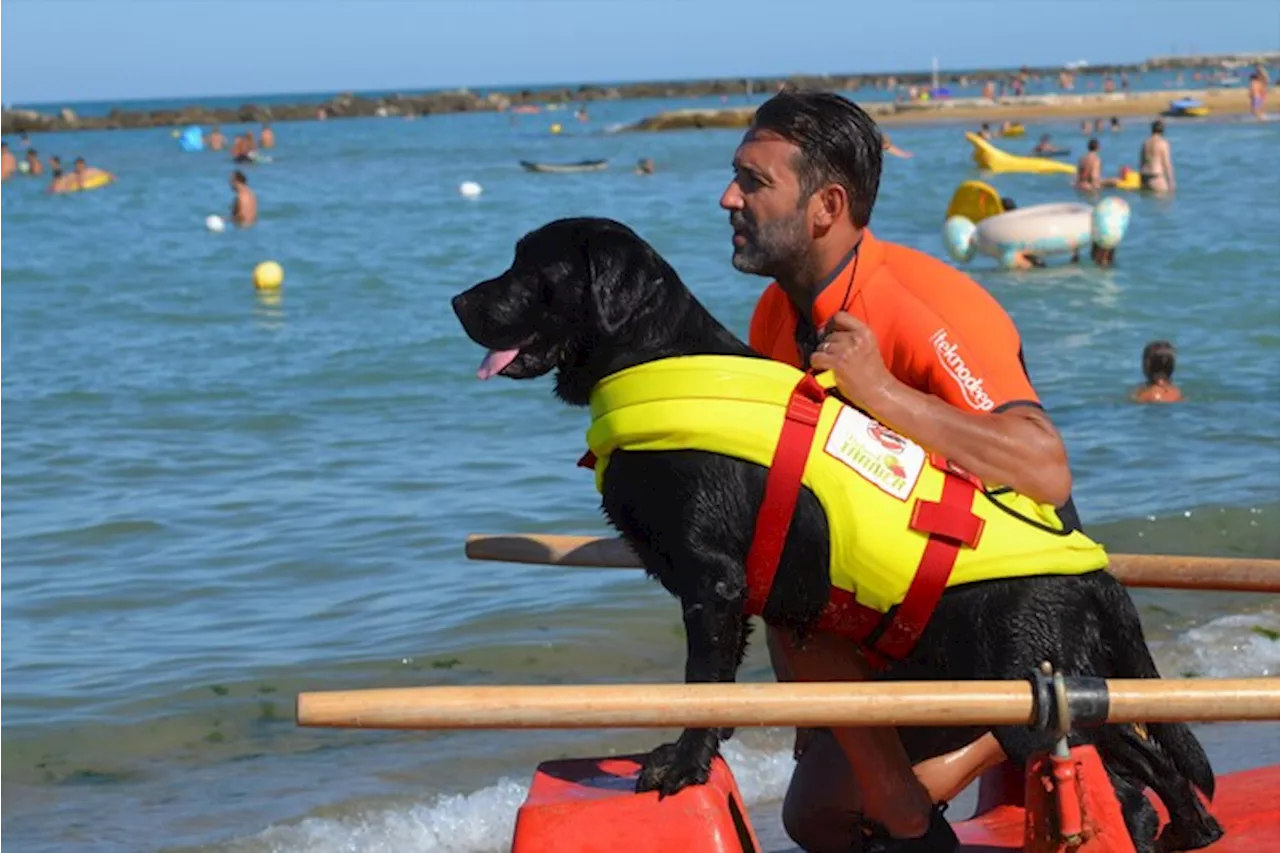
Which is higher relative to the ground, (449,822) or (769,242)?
(769,242)

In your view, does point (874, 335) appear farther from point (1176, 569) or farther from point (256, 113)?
point (256, 113)

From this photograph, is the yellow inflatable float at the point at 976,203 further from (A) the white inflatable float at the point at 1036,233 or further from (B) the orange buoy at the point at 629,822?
(B) the orange buoy at the point at 629,822

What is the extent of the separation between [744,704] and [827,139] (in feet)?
4.44

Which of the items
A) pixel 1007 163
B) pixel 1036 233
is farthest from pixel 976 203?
pixel 1007 163

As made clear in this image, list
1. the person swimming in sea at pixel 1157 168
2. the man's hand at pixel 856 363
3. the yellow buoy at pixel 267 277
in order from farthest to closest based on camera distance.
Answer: the person swimming in sea at pixel 1157 168 → the yellow buoy at pixel 267 277 → the man's hand at pixel 856 363

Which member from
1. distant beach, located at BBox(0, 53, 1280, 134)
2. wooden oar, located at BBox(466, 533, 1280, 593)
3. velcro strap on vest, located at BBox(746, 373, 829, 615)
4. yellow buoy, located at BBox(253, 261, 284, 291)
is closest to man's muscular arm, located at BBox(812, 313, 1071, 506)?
velcro strap on vest, located at BBox(746, 373, 829, 615)

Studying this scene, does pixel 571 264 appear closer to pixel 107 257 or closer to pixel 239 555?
pixel 239 555

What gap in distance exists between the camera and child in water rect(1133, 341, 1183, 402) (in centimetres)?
1402

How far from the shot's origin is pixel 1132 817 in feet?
13.6

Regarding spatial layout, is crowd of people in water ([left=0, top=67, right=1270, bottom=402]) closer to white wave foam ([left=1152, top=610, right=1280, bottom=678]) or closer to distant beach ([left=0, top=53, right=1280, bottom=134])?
white wave foam ([left=1152, top=610, right=1280, bottom=678])

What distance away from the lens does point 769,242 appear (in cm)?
417

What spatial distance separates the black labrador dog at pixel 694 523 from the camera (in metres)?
3.77

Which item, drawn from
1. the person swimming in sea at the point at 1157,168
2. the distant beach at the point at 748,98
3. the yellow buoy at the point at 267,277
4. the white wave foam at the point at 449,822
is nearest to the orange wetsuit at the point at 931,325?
the white wave foam at the point at 449,822

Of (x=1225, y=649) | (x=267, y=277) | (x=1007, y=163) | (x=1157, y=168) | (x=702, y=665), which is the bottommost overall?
(x=1007, y=163)
